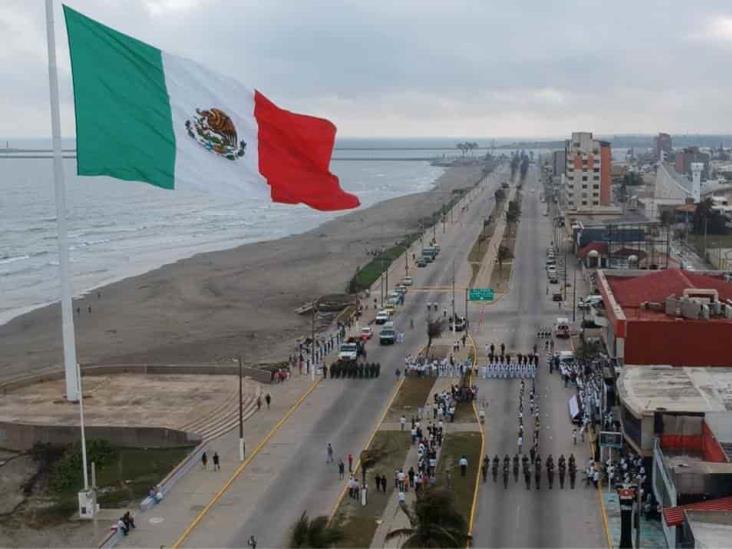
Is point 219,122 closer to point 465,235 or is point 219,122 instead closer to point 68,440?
point 68,440

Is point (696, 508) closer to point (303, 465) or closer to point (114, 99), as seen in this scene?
point (303, 465)

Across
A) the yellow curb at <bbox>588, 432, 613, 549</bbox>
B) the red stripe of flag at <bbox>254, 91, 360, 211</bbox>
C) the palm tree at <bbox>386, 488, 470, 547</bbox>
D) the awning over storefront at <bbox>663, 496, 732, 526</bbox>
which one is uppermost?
the red stripe of flag at <bbox>254, 91, 360, 211</bbox>

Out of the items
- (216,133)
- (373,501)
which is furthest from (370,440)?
(216,133)

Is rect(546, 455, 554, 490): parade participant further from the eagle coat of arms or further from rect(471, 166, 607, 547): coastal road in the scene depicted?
the eagle coat of arms

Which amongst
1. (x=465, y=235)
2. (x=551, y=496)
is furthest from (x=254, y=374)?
(x=465, y=235)

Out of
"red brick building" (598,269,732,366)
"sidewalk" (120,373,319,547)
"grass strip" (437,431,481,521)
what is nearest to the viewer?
"sidewalk" (120,373,319,547)

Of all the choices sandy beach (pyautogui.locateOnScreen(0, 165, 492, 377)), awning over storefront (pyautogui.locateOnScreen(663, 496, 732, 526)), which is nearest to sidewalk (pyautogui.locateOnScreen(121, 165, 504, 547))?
sandy beach (pyautogui.locateOnScreen(0, 165, 492, 377))

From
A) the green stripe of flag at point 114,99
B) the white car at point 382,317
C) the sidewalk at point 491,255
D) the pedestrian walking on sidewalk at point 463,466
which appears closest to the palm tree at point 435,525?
the green stripe of flag at point 114,99

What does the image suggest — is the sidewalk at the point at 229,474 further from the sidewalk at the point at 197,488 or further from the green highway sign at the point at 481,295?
the green highway sign at the point at 481,295
